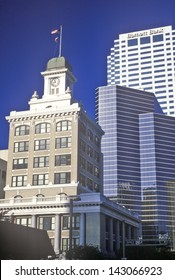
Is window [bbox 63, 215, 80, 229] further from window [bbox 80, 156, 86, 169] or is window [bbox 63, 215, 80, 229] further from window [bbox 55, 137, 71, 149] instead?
window [bbox 55, 137, 71, 149]

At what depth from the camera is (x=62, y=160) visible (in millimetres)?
8500

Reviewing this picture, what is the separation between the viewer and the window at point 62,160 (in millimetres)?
8484

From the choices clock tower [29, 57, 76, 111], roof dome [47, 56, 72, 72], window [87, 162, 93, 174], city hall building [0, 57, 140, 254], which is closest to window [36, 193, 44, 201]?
city hall building [0, 57, 140, 254]

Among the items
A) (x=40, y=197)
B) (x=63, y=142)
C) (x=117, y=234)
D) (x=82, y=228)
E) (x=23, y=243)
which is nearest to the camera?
(x=23, y=243)

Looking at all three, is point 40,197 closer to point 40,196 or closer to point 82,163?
point 40,196

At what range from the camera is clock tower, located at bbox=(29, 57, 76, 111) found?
8.69 metres

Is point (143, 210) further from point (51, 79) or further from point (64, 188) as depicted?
point (51, 79)

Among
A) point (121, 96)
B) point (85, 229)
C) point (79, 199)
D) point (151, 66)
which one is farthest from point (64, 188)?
point (151, 66)

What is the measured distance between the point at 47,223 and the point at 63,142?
1678 millimetres

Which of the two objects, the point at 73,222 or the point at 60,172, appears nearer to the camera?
the point at 73,222

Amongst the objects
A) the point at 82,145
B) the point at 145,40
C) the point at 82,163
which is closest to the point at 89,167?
the point at 82,163

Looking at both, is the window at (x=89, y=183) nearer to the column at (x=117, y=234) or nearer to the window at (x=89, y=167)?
the window at (x=89, y=167)

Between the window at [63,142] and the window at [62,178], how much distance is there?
0.57 m

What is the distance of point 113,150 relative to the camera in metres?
8.93
